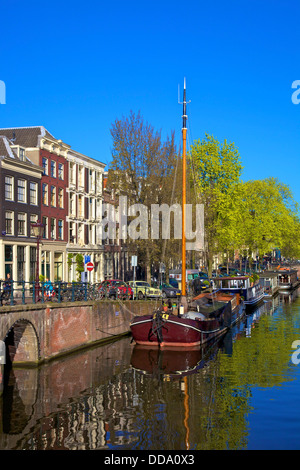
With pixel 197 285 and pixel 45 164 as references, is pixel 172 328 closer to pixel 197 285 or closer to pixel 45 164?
pixel 45 164

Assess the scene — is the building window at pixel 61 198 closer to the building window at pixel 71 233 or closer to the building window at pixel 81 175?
the building window at pixel 71 233

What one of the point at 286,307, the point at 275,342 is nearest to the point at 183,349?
the point at 275,342

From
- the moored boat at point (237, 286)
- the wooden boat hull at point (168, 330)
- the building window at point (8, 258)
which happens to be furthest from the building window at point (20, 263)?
the moored boat at point (237, 286)

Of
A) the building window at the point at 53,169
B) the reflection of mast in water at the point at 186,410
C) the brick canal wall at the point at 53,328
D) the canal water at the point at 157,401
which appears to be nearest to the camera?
the reflection of mast in water at the point at 186,410

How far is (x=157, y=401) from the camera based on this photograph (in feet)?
63.7

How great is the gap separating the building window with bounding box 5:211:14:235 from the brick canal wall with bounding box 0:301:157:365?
13.0 metres

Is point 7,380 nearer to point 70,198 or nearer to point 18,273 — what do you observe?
point 18,273

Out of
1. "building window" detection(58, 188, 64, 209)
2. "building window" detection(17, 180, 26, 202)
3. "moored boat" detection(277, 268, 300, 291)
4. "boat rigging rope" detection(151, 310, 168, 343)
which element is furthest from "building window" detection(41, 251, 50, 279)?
"moored boat" detection(277, 268, 300, 291)

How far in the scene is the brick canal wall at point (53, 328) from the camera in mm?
24266

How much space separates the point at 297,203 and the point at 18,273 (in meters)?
60.2

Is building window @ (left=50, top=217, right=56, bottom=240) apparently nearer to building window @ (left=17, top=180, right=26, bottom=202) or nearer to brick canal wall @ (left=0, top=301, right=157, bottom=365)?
building window @ (left=17, top=180, right=26, bottom=202)

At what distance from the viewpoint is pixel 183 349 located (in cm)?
3014

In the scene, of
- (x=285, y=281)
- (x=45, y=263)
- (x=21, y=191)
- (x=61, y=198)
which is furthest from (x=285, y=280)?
(x=21, y=191)

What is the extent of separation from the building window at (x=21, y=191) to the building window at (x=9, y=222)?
5.65 ft
